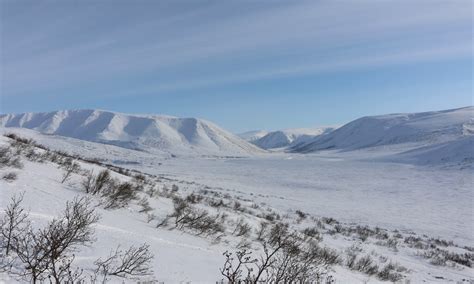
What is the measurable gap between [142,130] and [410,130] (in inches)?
3485

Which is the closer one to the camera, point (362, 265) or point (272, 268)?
point (272, 268)

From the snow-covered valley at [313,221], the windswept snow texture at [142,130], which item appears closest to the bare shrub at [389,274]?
the snow-covered valley at [313,221]

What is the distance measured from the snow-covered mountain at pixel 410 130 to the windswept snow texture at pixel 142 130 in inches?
1624

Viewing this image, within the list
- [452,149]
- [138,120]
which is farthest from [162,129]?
[452,149]

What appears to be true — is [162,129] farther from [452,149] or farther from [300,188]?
[300,188]

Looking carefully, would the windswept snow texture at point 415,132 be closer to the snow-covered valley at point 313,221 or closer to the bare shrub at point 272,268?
the snow-covered valley at point 313,221

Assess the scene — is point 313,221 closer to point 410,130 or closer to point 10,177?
point 10,177

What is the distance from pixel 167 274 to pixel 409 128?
13970 centimetres

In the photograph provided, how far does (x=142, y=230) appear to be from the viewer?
6.36 meters

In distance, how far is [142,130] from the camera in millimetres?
137000

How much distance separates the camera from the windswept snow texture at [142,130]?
420 feet

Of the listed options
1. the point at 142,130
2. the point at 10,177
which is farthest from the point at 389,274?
the point at 142,130

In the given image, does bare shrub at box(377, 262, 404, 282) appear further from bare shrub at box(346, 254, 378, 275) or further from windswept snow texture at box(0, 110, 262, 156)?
windswept snow texture at box(0, 110, 262, 156)

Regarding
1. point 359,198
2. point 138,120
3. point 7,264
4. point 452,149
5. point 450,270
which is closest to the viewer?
point 7,264
